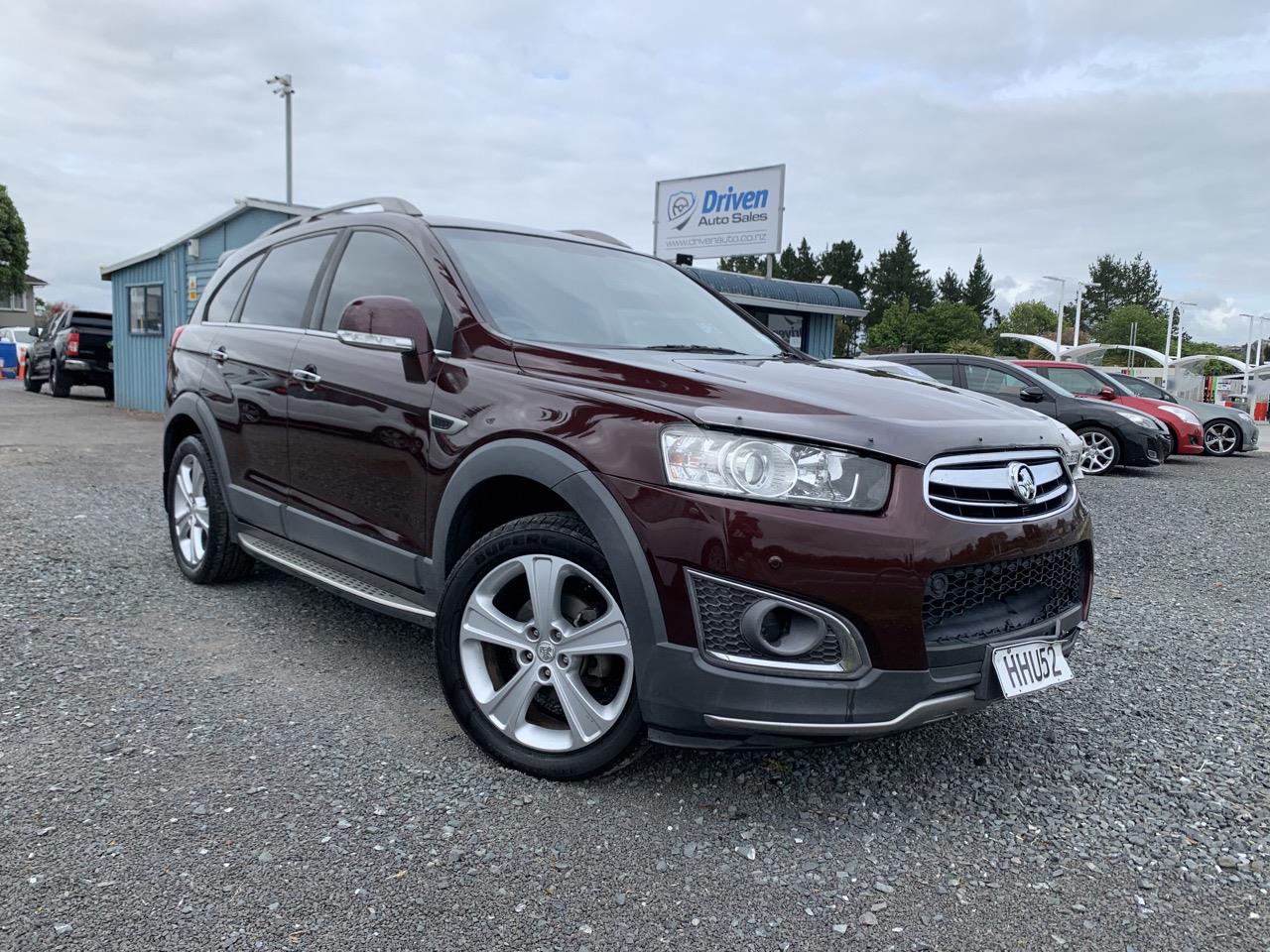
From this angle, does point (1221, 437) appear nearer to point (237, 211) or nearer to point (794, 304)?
point (794, 304)

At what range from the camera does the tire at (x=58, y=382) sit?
20.9 metres

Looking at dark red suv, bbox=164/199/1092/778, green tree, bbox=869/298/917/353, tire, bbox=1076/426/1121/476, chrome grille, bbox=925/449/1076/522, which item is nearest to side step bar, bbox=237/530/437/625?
dark red suv, bbox=164/199/1092/778

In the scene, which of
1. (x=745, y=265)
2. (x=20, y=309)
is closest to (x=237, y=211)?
(x=20, y=309)

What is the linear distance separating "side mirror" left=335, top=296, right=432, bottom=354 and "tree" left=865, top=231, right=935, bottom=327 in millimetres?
92392

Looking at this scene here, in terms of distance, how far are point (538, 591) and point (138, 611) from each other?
2.65 m

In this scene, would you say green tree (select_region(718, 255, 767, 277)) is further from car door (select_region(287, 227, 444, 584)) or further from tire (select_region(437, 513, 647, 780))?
tire (select_region(437, 513, 647, 780))

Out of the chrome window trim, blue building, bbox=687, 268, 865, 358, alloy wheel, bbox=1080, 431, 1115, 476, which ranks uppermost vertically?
blue building, bbox=687, 268, 865, 358

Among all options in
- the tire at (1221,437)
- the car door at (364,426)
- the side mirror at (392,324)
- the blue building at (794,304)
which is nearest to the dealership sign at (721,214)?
the blue building at (794,304)

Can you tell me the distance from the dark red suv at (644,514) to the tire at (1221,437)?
48.5ft

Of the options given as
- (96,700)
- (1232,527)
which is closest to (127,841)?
(96,700)

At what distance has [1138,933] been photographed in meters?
2.21

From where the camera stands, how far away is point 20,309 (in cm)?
6956

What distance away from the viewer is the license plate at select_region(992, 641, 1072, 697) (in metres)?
2.58

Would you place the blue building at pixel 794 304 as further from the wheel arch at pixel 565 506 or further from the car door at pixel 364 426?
the wheel arch at pixel 565 506
